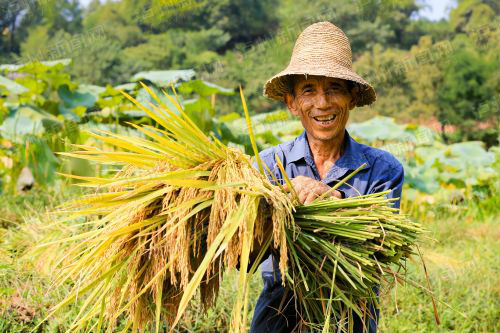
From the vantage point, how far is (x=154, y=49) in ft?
105

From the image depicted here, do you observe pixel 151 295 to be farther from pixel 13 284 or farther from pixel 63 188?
pixel 63 188

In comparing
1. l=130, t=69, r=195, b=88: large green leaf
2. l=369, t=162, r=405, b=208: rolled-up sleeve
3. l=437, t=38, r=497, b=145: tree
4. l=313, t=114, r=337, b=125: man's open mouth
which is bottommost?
l=369, t=162, r=405, b=208: rolled-up sleeve

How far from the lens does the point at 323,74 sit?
204 cm

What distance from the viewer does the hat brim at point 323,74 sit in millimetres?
2061

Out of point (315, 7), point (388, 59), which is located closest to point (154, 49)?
point (315, 7)

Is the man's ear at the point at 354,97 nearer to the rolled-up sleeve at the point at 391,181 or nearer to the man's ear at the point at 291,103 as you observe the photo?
the man's ear at the point at 291,103

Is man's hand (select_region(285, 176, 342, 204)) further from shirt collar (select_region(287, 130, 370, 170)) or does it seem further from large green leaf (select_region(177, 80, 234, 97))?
large green leaf (select_region(177, 80, 234, 97))

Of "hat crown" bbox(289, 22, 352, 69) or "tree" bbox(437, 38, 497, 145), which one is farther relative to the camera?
"tree" bbox(437, 38, 497, 145)

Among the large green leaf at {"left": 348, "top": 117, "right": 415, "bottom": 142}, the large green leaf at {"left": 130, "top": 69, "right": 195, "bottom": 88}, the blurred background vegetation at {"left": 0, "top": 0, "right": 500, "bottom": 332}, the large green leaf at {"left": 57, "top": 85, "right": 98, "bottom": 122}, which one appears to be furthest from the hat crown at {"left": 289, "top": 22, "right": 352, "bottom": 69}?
the large green leaf at {"left": 348, "top": 117, "right": 415, "bottom": 142}

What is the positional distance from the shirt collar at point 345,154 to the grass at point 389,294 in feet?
2.11

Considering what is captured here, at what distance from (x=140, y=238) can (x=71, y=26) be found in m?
46.3

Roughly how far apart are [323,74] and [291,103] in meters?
0.33

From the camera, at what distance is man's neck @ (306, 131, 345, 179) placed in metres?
2.20

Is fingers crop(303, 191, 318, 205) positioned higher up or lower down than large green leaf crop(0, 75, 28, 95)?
lower down
